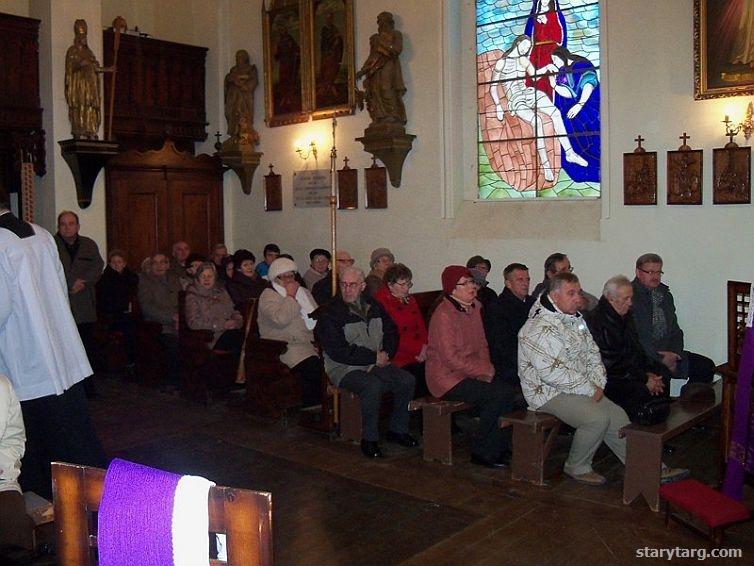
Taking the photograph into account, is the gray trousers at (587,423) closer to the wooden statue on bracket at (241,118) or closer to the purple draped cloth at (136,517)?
the purple draped cloth at (136,517)

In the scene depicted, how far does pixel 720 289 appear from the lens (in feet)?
23.3

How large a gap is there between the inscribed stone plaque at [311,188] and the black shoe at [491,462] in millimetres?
5242

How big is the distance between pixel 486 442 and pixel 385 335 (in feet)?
3.67

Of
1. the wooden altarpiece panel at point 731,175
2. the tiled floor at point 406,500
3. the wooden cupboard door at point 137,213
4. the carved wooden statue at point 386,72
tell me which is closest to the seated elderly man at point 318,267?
the carved wooden statue at point 386,72

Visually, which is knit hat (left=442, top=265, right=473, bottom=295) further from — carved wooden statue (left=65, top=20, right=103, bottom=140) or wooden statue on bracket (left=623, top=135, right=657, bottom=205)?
carved wooden statue (left=65, top=20, right=103, bottom=140)

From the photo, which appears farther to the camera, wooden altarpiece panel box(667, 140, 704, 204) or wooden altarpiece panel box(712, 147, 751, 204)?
wooden altarpiece panel box(667, 140, 704, 204)

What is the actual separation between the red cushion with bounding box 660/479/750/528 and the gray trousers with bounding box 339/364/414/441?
2087 millimetres

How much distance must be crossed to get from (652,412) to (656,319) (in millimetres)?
1741

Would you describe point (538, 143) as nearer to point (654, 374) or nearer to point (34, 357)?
point (654, 374)

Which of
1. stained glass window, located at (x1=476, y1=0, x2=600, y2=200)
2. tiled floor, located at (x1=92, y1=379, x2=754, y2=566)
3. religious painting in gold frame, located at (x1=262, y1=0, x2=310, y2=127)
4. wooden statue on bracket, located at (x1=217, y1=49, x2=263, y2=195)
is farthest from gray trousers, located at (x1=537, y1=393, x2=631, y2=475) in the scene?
wooden statue on bracket, located at (x1=217, y1=49, x2=263, y2=195)

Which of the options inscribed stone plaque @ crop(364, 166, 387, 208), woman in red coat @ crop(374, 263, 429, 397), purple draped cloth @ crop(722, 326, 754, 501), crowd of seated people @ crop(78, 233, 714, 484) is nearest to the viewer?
purple draped cloth @ crop(722, 326, 754, 501)

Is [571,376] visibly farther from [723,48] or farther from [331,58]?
[331,58]

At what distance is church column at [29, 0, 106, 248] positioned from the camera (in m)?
9.42

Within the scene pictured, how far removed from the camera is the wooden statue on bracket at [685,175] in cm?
715
